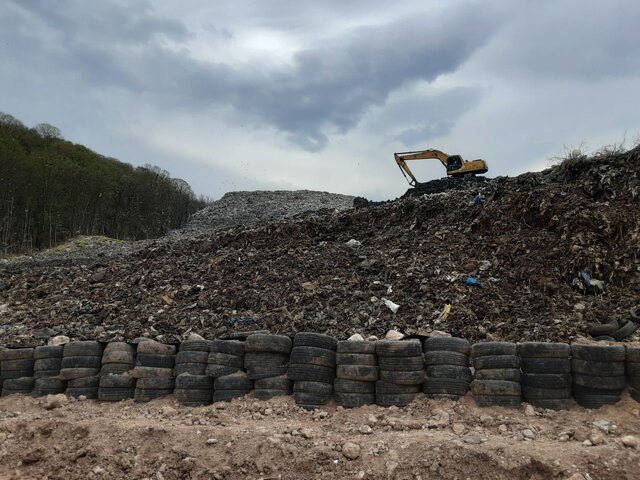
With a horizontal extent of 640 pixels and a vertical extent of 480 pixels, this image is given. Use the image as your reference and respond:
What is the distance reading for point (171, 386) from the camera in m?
5.47

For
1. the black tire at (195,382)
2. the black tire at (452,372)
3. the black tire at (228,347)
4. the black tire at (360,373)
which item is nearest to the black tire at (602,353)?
the black tire at (452,372)

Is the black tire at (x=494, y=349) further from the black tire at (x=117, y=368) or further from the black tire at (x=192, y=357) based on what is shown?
the black tire at (x=117, y=368)

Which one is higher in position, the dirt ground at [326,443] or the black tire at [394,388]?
the black tire at [394,388]

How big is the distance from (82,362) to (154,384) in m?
1.01

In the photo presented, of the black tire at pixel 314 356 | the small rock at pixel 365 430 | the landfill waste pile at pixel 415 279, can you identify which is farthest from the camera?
the landfill waste pile at pixel 415 279

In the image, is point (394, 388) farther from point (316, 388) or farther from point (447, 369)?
point (316, 388)

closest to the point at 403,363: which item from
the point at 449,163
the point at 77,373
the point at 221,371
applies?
the point at 221,371

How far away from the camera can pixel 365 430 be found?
169 inches

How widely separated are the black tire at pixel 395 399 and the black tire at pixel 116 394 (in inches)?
112

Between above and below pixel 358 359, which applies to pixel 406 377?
below

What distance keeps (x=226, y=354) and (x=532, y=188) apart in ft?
22.3

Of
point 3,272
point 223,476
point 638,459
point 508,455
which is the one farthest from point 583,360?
point 3,272

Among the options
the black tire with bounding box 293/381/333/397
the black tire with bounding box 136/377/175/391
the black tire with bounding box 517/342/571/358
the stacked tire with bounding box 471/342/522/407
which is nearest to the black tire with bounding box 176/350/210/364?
the black tire with bounding box 136/377/175/391

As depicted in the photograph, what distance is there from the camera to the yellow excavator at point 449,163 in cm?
1603
